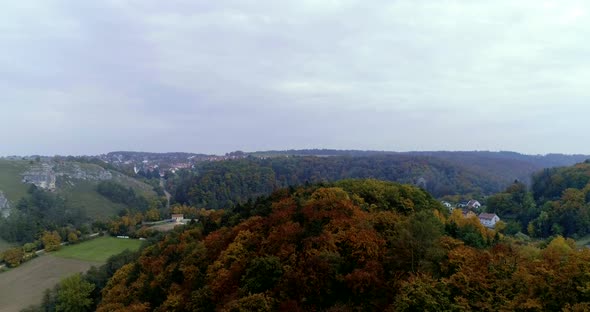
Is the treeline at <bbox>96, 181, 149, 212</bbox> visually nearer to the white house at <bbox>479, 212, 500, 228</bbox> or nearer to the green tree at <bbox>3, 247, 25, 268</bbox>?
the green tree at <bbox>3, 247, 25, 268</bbox>

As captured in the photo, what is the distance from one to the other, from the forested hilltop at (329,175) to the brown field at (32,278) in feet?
166

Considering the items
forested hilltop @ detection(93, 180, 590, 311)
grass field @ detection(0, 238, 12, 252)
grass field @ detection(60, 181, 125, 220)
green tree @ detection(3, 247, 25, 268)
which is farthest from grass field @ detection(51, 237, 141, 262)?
forested hilltop @ detection(93, 180, 590, 311)

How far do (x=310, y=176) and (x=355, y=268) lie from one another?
5508 inches

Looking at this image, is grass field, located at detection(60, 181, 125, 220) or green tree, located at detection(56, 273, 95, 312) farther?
grass field, located at detection(60, 181, 125, 220)

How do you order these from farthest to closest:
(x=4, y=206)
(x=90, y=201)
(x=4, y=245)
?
(x=90, y=201)
(x=4, y=206)
(x=4, y=245)

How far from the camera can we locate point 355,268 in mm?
21141

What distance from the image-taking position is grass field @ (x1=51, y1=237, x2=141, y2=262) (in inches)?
2514

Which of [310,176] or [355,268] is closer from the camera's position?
[355,268]

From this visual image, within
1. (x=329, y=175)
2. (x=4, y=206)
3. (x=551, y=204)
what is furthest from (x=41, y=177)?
(x=551, y=204)

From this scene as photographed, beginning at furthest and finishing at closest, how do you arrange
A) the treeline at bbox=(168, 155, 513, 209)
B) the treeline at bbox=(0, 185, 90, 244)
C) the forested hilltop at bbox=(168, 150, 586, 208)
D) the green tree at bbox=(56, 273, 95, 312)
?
the forested hilltop at bbox=(168, 150, 586, 208), the treeline at bbox=(168, 155, 513, 209), the treeline at bbox=(0, 185, 90, 244), the green tree at bbox=(56, 273, 95, 312)

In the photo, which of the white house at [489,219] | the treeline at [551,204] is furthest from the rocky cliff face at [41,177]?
the treeline at [551,204]

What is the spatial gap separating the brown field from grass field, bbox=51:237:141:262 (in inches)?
66.3

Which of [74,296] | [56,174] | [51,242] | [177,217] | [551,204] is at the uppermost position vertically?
[56,174]

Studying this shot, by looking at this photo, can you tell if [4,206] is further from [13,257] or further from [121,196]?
[13,257]
